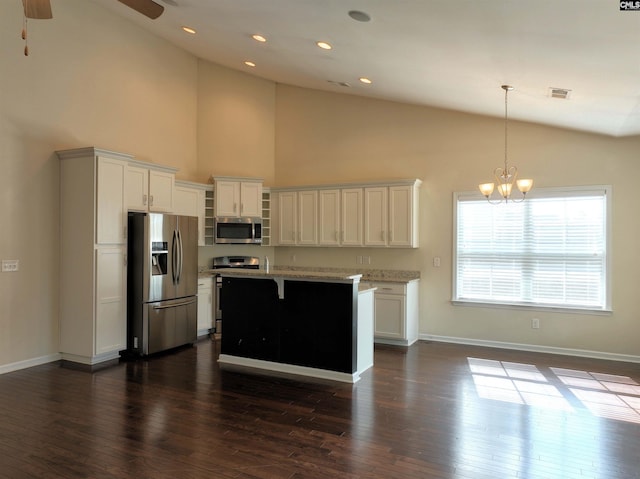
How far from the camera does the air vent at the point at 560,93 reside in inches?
166

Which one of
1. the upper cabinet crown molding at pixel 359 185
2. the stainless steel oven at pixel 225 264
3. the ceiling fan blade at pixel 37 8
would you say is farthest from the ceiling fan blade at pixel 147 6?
the stainless steel oven at pixel 225 264

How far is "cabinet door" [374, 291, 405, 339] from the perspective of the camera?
604 cm

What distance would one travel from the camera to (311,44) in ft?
15.3

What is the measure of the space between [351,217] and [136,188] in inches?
123

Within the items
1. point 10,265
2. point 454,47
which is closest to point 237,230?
point 10,265

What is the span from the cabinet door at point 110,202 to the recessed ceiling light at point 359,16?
10.8ft

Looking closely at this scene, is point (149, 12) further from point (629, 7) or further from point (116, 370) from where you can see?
point (116, 370)

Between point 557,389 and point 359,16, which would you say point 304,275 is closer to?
point 359,16

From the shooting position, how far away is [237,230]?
702 centimetres

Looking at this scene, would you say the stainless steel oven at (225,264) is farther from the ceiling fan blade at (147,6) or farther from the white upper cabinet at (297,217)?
the ceiling fan blade at (147,6)

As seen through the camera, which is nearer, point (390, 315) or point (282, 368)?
point (282, 368)

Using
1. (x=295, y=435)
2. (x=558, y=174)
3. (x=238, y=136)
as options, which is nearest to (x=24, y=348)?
(x=295, y=435)

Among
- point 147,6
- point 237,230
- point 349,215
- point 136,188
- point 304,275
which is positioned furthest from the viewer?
point 237,230

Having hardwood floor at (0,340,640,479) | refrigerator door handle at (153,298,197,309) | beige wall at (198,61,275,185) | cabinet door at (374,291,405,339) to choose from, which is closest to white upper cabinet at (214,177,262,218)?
beige wall at (198,61,275,185)
